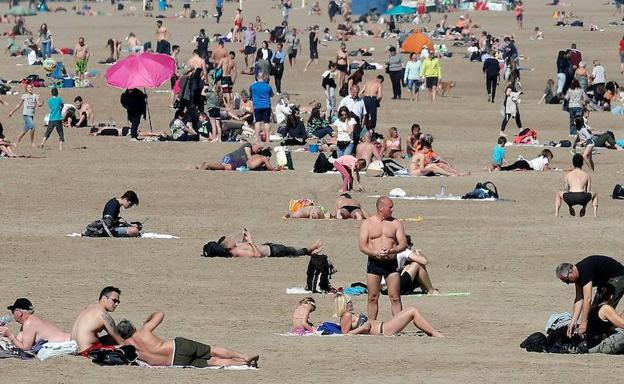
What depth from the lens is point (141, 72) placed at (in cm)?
3256

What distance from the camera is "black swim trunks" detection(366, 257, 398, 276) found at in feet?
51.5

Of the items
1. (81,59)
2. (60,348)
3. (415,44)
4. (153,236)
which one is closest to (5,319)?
(60,348)

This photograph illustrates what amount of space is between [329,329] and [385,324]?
59 centimetres

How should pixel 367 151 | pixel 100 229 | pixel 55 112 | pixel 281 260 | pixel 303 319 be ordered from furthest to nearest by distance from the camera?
pixel 55 112
pixel 367 151
pixel 100 229
pixel 281 260
pixel 303 319

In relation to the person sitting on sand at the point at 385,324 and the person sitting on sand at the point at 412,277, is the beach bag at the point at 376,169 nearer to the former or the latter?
the person sitting on sand at the point at 412,277

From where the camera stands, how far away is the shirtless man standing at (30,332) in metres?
14.1

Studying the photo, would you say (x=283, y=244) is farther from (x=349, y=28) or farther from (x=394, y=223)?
(x=349, y=28)

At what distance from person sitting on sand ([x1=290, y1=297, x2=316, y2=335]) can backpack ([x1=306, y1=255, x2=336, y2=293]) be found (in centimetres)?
213

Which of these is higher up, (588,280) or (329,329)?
(588,280)

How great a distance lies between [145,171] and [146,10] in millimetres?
48744

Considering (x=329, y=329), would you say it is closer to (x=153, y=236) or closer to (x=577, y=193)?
(x=153, y=236)

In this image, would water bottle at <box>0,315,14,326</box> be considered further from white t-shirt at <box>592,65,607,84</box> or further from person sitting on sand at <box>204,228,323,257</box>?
white t-shirt at <box>592,65,607,84</box>

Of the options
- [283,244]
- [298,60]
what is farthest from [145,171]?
[298,60]

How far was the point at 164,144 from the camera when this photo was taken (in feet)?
105
